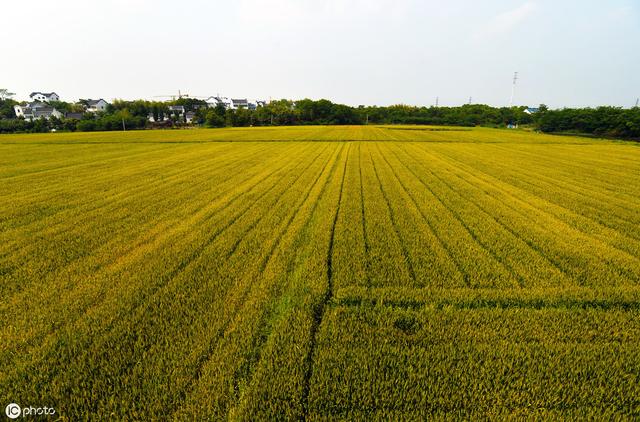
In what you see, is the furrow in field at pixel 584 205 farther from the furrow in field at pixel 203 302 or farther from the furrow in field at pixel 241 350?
the furrow in field at pixel 203 302

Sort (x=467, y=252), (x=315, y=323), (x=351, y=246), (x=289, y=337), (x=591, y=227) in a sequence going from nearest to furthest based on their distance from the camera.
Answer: (x=289, y=337) < (x=315, y=323) < (x=467, y=252) < (x=351, y=246) < (x=591, y=227)

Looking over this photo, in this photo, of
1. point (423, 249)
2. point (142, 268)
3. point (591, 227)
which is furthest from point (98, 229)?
point (591, 227)

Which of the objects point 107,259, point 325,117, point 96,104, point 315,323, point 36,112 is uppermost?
point 96,104

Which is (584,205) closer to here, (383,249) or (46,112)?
(383,249)

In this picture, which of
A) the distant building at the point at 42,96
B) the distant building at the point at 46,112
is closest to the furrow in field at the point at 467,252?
the distant building at the point at 46,112

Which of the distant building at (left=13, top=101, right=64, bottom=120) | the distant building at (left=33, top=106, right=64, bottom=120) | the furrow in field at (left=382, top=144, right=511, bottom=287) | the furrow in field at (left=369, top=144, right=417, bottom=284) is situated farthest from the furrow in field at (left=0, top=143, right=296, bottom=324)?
the distant building at (left=33, top=106, right=64, bottom=120)

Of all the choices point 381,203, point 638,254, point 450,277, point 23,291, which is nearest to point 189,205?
point 23,291

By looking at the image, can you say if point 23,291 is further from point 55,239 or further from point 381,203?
point 381,203
